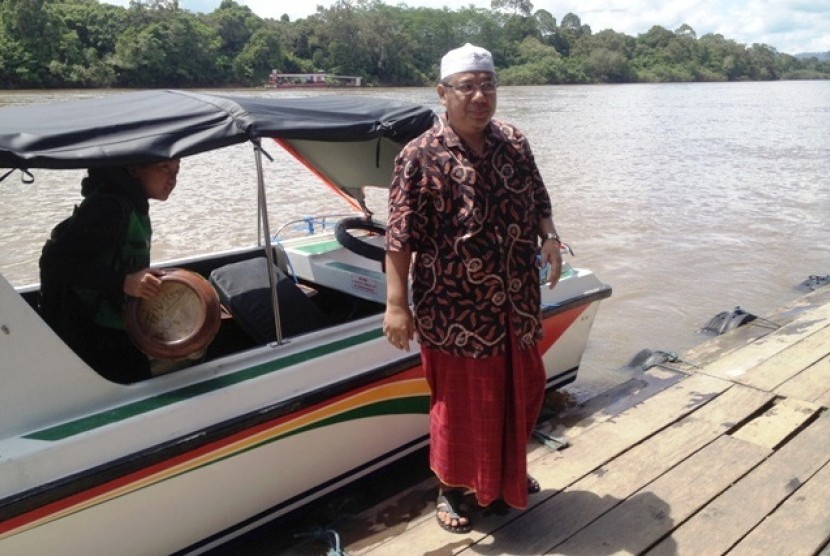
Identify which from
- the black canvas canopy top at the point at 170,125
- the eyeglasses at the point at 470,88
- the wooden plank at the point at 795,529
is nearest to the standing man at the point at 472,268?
the eyeglasses at the point at 470,88

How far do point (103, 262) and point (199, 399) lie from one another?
1.92ft

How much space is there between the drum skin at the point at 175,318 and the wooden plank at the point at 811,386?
3104 mm

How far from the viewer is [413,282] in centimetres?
262

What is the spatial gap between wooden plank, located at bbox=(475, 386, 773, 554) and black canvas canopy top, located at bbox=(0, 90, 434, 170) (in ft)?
5.37

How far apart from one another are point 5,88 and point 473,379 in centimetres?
4859

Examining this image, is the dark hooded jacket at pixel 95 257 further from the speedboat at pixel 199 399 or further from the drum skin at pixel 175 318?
the speedboat at pixel 199 399

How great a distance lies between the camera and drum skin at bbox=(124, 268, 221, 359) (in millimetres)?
2660

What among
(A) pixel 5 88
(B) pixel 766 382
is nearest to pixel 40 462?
(B) pixel 766 382

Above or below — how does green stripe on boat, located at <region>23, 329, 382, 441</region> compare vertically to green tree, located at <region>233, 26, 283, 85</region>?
below

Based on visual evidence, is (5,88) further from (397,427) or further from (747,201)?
(397,427)


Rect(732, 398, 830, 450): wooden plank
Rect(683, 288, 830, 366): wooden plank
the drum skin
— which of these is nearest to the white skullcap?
the drum skin

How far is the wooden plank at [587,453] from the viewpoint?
288cm

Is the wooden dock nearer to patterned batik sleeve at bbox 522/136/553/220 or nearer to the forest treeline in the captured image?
patterned batik sleeve at bbox 522/136/553/220

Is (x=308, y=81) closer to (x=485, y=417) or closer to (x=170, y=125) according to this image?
(x=170, y=125)
